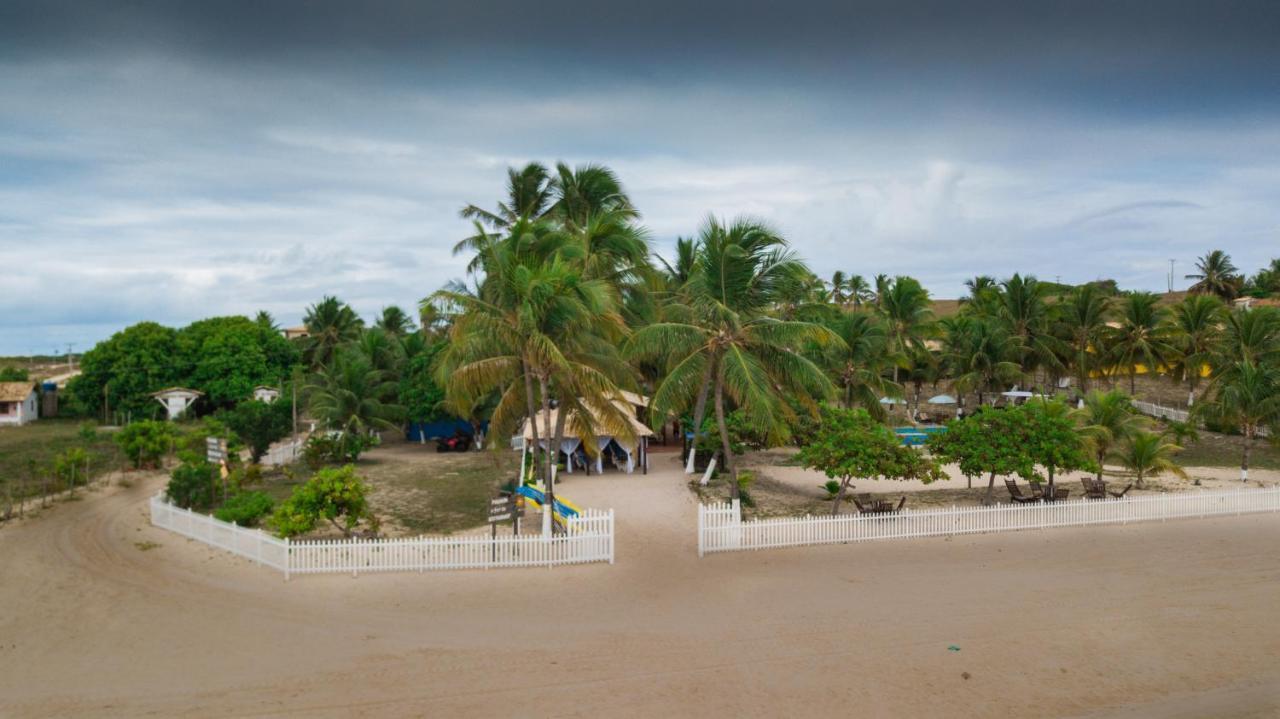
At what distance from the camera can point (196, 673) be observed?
33.4 feet

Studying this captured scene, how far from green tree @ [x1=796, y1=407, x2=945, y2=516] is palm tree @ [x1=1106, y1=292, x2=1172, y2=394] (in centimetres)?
2597

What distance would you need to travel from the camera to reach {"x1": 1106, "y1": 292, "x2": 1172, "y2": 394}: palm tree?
37781 millimetres

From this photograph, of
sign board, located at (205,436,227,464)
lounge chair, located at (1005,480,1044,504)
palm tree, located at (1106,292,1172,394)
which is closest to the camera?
sign board, located at (205,436,227,464)

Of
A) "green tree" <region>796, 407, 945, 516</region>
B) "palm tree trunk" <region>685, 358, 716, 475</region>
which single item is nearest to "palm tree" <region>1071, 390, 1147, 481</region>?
"green tree" <region>796, 407, 945, 516</region>

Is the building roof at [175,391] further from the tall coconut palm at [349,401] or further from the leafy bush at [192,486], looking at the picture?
the leafy bush at [192,486]

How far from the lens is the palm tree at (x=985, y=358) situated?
126 feet

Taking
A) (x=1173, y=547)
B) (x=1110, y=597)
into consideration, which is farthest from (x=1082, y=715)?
(x=1173, y=547)

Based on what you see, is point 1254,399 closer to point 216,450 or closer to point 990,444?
point 990,444

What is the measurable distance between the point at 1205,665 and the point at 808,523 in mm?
7100

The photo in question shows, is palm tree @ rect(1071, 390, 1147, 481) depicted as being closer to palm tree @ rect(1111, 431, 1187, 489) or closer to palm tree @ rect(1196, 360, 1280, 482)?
palm tree @ rect(1111, 431, 1187, 489)

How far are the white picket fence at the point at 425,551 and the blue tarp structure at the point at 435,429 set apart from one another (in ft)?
67.1

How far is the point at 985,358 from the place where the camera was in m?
38.8

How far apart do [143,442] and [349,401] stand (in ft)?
22.5

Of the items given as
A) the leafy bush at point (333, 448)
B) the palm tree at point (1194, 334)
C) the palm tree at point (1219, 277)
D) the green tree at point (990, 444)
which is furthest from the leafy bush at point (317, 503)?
the palm tree at point (1219, 277)
